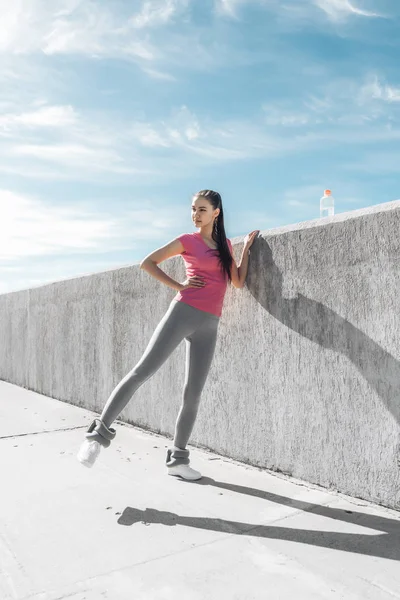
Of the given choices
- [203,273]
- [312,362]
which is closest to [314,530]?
[312,362]

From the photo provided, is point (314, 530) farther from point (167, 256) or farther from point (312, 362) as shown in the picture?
point (167, 256)

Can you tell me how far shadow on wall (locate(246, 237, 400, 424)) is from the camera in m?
2.90

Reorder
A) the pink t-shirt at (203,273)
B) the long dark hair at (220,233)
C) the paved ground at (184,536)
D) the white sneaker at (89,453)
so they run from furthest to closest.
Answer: the long dark hair at (220,233) < the pink t-shirt at (203,273) < the white sneaker at (89,453) < the paved ground at (184,536)

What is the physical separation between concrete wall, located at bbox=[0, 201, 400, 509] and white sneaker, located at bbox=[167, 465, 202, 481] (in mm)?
490

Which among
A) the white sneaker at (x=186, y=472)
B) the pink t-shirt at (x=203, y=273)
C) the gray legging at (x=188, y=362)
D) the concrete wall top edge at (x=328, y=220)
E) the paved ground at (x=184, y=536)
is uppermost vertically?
the concrete wall top edge at (x=328, y=220)

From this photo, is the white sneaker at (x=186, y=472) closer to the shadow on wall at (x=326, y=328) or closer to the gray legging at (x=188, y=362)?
the gray legging at (x=188, y=362)

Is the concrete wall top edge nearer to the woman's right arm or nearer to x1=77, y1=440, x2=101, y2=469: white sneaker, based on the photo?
the woman's right arm

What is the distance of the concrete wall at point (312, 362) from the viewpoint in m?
2.92

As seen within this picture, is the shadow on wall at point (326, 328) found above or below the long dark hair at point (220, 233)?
below

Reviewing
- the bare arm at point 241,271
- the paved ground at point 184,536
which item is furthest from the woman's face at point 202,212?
the paved ground at point 184,536

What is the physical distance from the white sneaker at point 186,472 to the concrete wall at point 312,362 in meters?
0.49

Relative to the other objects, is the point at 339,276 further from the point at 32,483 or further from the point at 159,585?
the point at 32,483

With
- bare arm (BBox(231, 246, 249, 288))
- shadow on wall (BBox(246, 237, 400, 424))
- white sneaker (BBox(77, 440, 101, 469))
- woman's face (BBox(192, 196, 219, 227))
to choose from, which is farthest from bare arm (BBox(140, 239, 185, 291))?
white sneaker (BBox(77, 440, 101, 469))

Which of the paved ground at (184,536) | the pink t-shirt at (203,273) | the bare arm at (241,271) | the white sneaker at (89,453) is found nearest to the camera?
the paved ground at (184,536)
